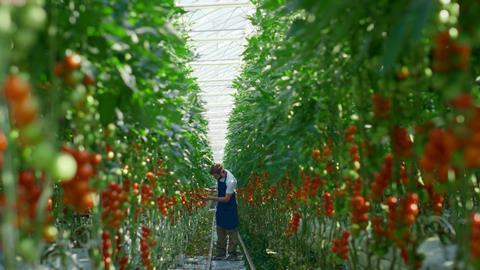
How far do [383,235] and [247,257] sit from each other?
6646mm

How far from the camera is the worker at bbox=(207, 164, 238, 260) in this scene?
Answer: 29.6 feet

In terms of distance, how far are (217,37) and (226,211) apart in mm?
6520

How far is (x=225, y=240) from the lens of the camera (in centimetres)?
1001

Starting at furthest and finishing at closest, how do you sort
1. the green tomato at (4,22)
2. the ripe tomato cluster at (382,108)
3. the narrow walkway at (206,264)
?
the narrow walkway at (206,264)
the ripe tomato cluster at (382,108)
the green tomato at (4,22)

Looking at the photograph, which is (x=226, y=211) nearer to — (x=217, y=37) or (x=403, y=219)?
(x=217, y=37)

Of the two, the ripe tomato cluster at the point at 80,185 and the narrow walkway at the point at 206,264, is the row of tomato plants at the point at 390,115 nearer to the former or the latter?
the ripe tomato cluster at the point at 80,185

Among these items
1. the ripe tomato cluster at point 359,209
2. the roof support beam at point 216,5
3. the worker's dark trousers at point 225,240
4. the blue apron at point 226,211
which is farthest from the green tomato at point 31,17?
the roof support beam at point 216,5

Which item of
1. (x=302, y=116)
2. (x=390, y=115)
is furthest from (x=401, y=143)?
(x=302, y=116)

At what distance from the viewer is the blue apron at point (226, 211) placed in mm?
9414

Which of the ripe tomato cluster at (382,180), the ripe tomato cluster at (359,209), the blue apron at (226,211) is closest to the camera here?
the ripe tomato cluster at (382,180)

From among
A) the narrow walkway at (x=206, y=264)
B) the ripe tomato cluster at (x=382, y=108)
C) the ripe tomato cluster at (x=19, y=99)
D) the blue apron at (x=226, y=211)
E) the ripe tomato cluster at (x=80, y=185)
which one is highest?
the ripe tomato cluster at (x=382, y=108)

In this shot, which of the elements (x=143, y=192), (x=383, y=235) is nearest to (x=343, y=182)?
(x=383, y=235)

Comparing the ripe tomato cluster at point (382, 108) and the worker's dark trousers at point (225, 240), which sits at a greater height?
the ripe tomato cluster at point (382, 108)

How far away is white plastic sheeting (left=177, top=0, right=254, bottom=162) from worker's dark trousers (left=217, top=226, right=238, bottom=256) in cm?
224
